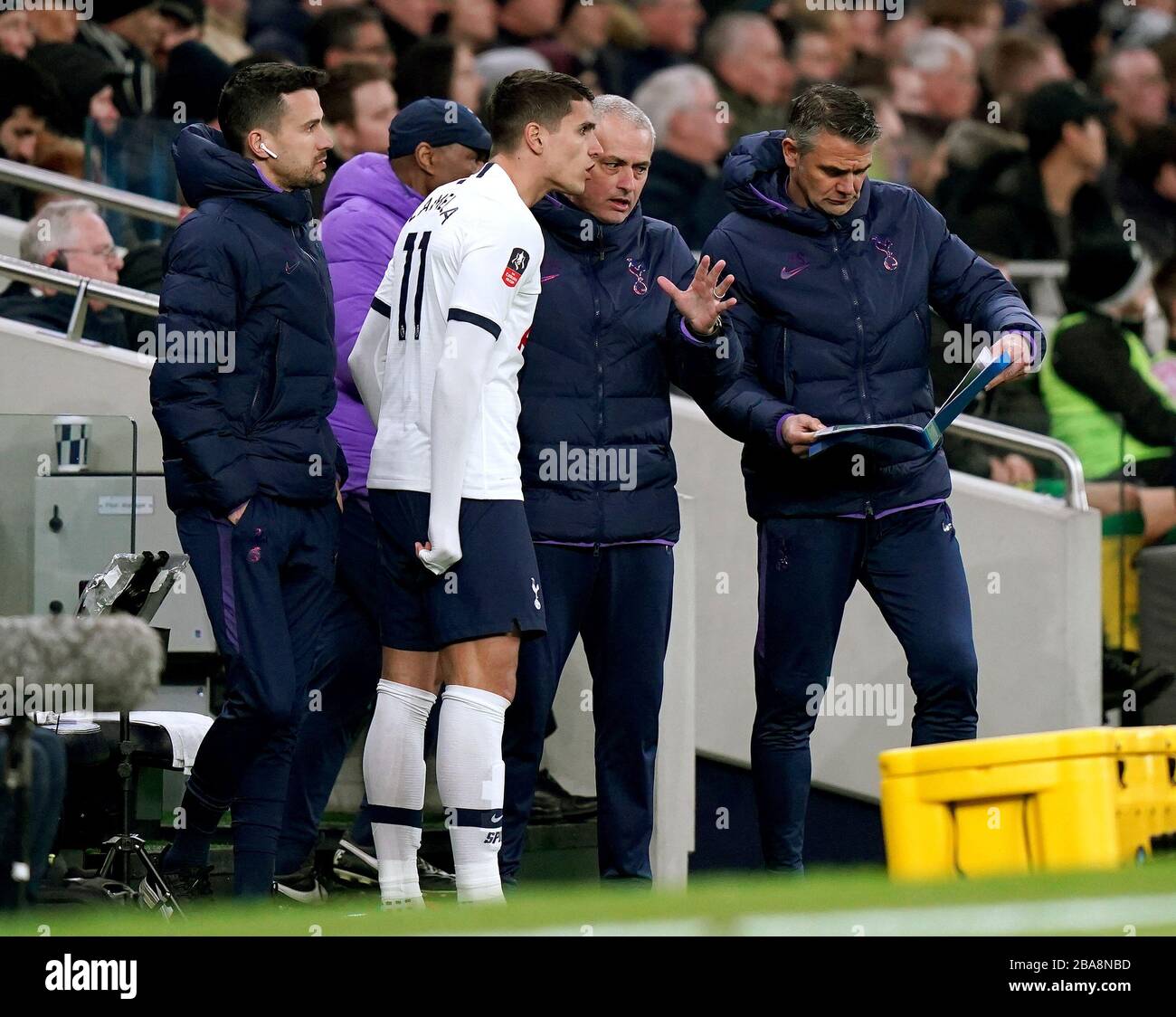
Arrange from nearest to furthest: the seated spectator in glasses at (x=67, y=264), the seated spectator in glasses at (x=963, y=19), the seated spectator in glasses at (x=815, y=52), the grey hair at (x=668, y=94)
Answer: the seated spectator in glasses at (x=67, y=264)
the grey hair at (x=668, y=94)
the seated spectator in glasses at (x=815, y=52)
the seated spectator in glasses at (x=963, y=19)

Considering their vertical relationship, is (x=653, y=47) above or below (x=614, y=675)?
above

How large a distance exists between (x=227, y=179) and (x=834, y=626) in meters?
1.99

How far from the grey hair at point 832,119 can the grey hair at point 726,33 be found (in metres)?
5.00

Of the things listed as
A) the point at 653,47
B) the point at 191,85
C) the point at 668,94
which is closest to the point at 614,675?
the point at 191,85

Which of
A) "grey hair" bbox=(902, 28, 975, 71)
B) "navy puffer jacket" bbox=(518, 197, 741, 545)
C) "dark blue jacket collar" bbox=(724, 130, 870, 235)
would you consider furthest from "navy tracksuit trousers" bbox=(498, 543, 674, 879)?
"grey hair" bbox=(902, 28, 975, 71)

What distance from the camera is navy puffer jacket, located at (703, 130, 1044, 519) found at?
18.9ft

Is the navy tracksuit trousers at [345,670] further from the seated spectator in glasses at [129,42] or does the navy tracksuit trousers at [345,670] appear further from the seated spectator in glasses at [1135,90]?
the seated spectator in glasses at [1135,90]

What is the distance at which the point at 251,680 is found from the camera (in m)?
5.26

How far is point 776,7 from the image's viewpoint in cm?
1170

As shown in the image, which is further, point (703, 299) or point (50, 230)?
point (50, 230)

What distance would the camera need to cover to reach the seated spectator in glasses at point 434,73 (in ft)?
27.9

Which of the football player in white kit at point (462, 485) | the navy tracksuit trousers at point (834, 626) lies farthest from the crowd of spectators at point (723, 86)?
the football player in white kit at point (462, 485)

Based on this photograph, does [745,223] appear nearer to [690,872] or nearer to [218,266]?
[218,266]

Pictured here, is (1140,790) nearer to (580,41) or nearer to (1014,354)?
(1014,354)
